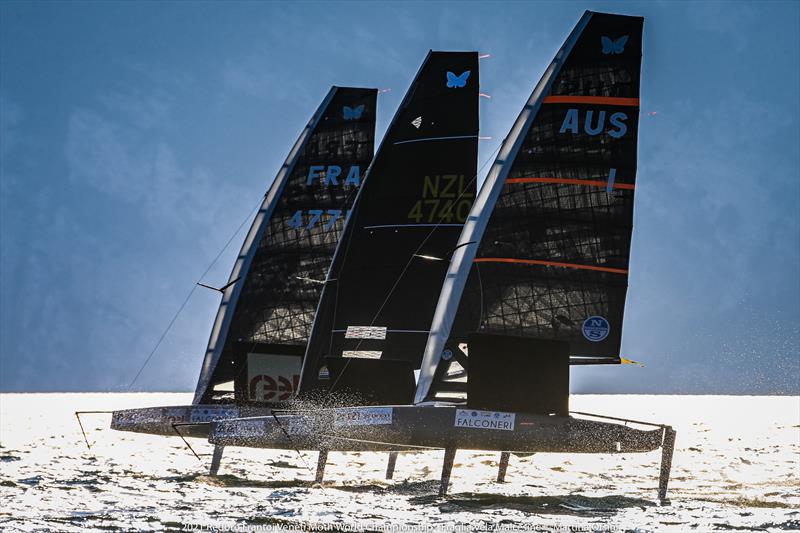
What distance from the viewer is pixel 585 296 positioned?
501 inches

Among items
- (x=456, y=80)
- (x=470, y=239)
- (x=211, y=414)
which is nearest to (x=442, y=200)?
(x=456, y=80)

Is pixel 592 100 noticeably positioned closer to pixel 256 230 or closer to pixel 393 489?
pixel 393 489

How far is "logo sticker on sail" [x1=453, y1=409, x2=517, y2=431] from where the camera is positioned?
11.3 metres

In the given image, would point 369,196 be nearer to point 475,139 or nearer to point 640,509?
A: point 475,139

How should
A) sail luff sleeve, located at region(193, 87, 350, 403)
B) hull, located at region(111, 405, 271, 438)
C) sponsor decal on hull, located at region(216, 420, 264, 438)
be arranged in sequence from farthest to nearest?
1. sail luff sleeve, located at region(193, 87, 350, 403)
2. hull, located at region(111, 405, 271, 438)
3. sponsor decal on hull, located at region(216, 420, 264, 438)

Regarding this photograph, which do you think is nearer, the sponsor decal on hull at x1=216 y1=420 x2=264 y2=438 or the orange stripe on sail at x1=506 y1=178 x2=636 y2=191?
the orange stripe on sail at x1=506 y1=178 x2=636 y2=191

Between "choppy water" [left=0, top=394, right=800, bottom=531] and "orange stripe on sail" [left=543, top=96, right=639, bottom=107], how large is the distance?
15.9 ft

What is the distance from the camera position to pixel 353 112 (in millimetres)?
19500

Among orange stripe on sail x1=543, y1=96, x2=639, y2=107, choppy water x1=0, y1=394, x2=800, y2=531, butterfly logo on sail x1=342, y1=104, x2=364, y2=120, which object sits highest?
butterfly logo on sail x1=342, y1=104, x2=364, y2=120

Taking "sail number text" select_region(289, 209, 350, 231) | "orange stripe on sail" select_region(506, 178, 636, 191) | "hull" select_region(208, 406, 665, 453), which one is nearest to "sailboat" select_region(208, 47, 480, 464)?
"sail number text" select_region(289, 209, 350, 231)

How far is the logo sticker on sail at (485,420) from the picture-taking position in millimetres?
11281

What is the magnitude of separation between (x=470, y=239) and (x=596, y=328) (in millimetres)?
1870

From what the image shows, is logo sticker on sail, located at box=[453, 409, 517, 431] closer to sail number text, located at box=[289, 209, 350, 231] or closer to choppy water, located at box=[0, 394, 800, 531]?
choppy water, located at box=[0, 394, 800, 531]

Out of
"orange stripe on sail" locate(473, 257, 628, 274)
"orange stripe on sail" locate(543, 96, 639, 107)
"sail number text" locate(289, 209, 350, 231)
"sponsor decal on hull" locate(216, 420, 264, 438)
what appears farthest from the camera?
"sail number text" locate(289, 209, 350, 231)
